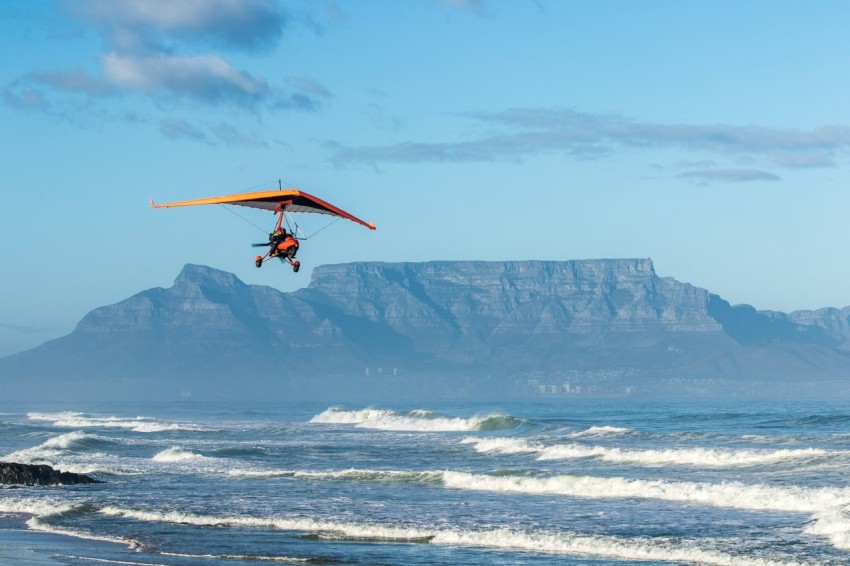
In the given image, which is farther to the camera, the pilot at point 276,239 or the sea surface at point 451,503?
the pilot at point 276,239

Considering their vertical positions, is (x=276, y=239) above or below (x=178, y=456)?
above

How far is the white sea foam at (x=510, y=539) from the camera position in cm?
2528

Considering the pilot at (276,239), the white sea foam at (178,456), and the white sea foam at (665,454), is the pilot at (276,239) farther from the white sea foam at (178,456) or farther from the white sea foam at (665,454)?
the white sea foam at (178,456)

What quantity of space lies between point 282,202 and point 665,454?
64.4 ft

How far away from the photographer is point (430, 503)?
1334 inches

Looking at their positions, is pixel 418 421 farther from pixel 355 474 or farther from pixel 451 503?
pixel 451 503

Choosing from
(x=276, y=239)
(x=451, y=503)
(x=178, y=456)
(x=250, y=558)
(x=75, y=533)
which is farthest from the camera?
(x=178, y=456)

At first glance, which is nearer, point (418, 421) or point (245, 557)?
point (245, 557)

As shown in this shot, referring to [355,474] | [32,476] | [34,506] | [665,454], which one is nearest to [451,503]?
[355,474]

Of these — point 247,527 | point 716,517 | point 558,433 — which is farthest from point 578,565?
point 558,433

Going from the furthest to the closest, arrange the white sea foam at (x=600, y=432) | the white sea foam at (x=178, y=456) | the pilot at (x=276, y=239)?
the white sea foam at (x=600, y=432) < the white sea foam at (x=178, y=456) < the pilot at (x=276, y=239)

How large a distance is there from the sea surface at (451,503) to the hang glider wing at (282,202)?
812 centimetres

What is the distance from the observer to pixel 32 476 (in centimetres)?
3953

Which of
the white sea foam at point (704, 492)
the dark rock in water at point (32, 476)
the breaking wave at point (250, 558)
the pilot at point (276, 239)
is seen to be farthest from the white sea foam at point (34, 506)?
the white sea foam at point (704, 492)
